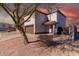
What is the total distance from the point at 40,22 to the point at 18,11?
0.25 m

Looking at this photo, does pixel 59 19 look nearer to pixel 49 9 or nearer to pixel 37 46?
pixel 49 9

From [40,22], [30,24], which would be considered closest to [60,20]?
[40,22]

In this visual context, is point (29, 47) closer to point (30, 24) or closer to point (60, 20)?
point (30, 24)

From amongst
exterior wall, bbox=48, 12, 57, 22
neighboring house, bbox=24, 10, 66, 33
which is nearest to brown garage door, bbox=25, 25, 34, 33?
neighboring house, bbox=24, 10, 66, 33

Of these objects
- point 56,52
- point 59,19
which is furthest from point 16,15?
point 56,52

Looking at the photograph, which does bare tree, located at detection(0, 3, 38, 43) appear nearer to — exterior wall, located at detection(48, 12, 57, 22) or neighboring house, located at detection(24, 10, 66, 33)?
neighboring house, located at detection(24, 10, 66, 33)

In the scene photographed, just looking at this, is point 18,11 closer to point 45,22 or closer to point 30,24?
point 30,24

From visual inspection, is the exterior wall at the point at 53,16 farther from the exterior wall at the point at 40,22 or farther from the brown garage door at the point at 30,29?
the brown garage door at the point at 30,29

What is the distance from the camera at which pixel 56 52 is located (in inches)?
70.1

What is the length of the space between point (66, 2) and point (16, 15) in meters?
0.53

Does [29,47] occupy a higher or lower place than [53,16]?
lower

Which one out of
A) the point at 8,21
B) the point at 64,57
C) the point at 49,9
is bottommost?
the point at 64,57

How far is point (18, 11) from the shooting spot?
1761 mm

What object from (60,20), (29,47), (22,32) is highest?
(60,20)
